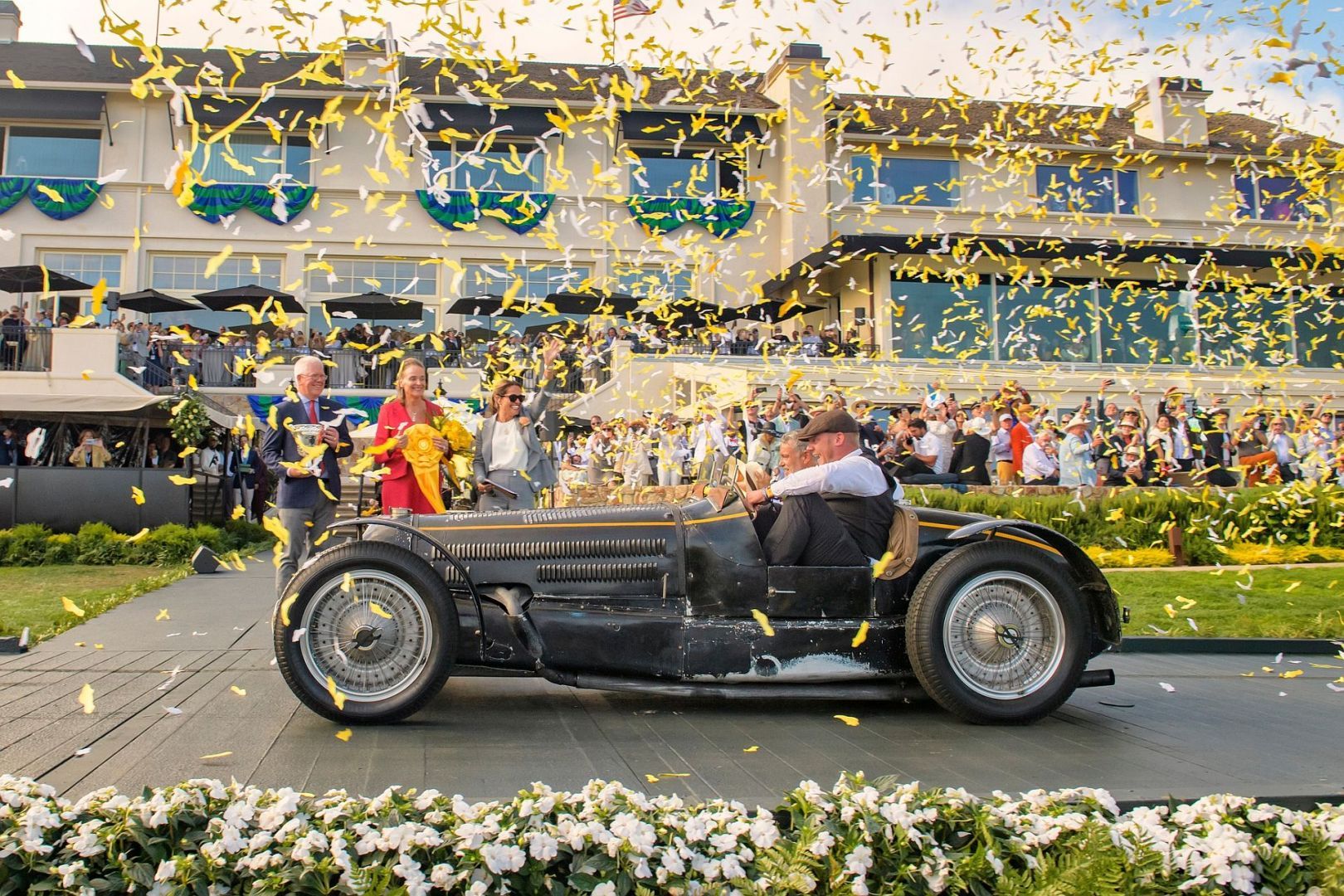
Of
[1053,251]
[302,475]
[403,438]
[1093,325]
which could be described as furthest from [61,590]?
[1093,325]

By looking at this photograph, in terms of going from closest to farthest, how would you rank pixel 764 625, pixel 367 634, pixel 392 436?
1. pixel 367 634
2. pixel 764 625
3. pixel 392 436

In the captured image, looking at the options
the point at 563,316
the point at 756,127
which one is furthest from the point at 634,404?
the point at 756,127

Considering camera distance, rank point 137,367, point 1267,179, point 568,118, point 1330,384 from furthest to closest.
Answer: point 1267,179
point 1330,384
point 137,367
point 568,118

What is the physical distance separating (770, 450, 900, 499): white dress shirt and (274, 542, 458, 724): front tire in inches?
74.3

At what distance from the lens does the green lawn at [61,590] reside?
27.6 ft

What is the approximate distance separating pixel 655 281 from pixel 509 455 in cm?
2261

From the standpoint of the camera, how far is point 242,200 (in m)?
30.1

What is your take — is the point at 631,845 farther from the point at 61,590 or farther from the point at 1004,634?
the point at 61,590

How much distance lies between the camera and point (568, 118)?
8.00 m

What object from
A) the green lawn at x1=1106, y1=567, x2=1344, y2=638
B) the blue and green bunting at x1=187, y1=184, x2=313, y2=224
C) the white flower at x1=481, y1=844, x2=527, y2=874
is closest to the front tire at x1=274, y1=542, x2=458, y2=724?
the white flower at x1=481, y1=844, x2=527, y2=874

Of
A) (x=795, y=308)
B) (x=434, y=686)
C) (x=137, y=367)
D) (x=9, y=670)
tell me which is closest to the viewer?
(x=434, y=686)

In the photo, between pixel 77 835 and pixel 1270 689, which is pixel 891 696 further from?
pixel 77 835

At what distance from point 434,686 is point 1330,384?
108 feet

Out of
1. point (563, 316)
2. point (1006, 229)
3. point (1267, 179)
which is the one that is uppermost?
point (1267, 179)
